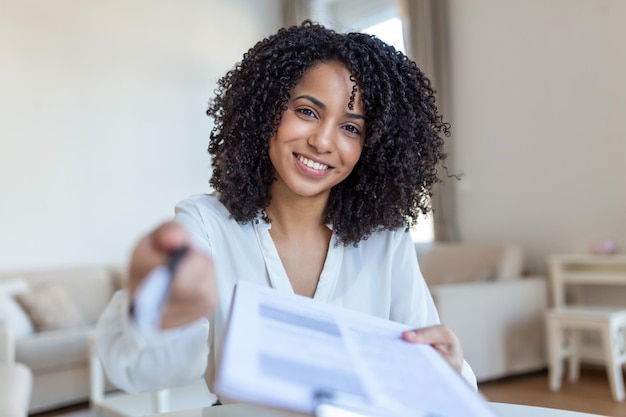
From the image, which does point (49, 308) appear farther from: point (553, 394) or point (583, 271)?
point (583, 271)

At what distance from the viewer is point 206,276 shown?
1.35 ft

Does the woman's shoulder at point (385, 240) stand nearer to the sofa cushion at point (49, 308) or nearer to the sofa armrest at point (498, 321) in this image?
Result: the sofa armrest at point (498, 321)

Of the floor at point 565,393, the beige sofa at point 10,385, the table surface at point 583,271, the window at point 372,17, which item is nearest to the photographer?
the beige sofa at point 10,385

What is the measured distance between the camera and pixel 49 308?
3596mm

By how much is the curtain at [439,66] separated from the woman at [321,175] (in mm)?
3389

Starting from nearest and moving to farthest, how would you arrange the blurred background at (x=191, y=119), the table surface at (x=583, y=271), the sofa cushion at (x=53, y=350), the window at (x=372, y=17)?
1. the sofa cushion at (x=53, y=350)
2. the table surface at (x=583, y=271)
3. the blurred background at (x=191, y=119)
4. the window at (x=372, y=17)

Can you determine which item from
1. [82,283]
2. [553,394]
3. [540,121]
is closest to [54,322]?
[82,283]

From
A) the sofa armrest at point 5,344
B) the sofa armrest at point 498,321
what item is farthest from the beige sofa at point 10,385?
the sofa armrest at point 498,321

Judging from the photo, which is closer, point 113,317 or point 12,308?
point 113,317

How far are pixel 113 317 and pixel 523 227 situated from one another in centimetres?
381

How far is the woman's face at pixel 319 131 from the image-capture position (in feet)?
3.23

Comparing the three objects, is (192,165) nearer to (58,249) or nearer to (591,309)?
(58,249)

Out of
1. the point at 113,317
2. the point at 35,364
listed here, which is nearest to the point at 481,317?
the point at 35,364

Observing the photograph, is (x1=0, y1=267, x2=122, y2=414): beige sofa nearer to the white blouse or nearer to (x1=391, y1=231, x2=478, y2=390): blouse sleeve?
the white blouse
